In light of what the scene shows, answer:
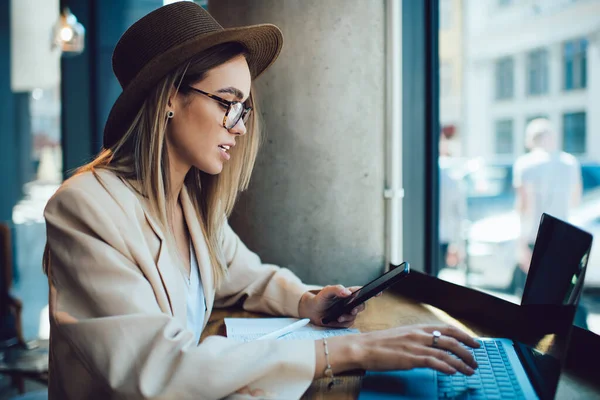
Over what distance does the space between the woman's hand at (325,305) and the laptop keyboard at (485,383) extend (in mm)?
385

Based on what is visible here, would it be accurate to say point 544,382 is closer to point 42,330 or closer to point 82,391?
point 82,391

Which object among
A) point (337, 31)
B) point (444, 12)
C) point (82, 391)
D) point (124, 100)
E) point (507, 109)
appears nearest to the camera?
point (82, 391)

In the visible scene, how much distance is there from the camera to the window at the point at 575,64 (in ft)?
20.5

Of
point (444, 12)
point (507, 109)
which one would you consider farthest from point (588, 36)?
point (444, 12)

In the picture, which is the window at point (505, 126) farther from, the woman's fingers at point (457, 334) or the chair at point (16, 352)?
the chair at point (16, 352)

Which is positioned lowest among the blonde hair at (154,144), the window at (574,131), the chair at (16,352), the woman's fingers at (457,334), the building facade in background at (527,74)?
the chair at (16,352)

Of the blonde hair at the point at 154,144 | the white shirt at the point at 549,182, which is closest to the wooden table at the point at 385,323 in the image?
the blonde hair at the point at 154,144

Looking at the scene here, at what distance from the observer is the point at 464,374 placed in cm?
105

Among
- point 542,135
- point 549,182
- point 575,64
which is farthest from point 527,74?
point 549,182

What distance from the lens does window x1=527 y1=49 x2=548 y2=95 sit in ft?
23.5

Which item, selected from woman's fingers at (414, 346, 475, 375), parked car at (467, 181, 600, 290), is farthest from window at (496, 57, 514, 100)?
woman's fingers at (414, 346, 475, 375)

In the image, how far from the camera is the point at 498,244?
18.7ft

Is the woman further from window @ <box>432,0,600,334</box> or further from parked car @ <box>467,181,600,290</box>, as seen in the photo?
parked car @ <box>467,181,600,290</box>

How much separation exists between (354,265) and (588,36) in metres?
5.15
